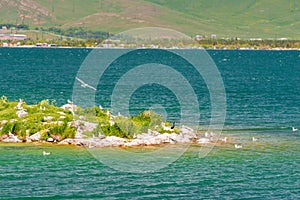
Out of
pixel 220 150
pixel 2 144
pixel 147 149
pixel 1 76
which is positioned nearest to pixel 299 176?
pixel 220 150

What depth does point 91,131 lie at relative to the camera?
6956cm

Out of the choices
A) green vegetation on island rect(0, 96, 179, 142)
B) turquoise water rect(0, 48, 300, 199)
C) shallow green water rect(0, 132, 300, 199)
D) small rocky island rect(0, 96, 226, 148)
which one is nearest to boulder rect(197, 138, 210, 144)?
small rocky island rect(0, 96, 226, 148)

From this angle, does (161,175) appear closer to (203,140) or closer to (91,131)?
(203,140)

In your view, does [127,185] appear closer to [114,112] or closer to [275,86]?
[114,112]

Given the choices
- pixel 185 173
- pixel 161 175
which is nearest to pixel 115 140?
pixel 161 175

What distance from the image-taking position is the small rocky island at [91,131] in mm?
68312

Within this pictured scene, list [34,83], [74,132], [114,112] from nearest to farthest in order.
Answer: [74,132], [114,112], [34,83]

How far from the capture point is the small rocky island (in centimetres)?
6831

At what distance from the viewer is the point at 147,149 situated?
6538cm

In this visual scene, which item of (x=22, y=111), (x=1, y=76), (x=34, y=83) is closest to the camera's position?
(x=22, y=111)

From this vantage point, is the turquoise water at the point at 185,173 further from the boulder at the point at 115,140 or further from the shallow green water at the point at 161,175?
the boulder at the point at 115,140

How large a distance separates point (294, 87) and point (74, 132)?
80696mm

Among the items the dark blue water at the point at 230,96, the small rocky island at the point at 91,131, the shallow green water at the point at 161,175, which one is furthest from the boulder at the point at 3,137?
the dark blue water at the point at 230,96

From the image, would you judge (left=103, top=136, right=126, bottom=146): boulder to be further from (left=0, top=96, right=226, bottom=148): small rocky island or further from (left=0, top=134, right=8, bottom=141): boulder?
(left=0, top=134, right=8, bottom=141): boulder
